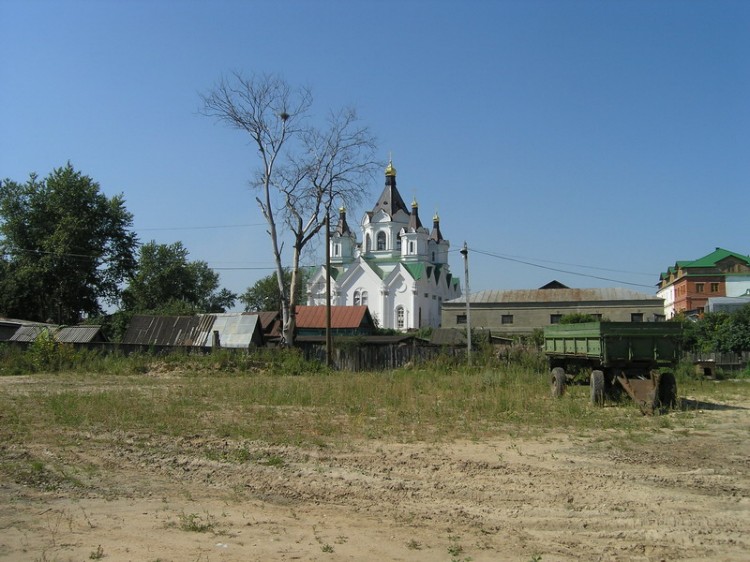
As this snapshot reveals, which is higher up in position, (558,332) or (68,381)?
(558,332)

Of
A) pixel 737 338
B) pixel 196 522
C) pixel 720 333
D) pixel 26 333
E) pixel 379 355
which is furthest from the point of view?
pixel 26 333

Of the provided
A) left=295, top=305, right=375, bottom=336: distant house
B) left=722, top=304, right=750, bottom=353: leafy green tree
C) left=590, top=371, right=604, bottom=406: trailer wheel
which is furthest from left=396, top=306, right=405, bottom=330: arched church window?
left=590, top=371, right=604, bottom=406: trailer wheel

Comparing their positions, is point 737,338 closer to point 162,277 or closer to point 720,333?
point 720,333

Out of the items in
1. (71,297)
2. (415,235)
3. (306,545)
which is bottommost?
(306,545)

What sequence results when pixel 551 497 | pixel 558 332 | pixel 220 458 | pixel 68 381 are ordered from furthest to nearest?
pixel 68 381, pixel 558 332, pixel 220 458, pixel 551 497

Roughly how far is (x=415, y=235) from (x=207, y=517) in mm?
77761

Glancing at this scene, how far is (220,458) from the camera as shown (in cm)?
892

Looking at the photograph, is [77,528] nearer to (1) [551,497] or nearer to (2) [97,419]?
(1) [551,497]

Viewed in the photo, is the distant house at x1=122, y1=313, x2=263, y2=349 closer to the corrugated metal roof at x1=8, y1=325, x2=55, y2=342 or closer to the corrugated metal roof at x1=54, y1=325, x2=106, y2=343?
the corrugated metal roof at x1=54, y1=325, x2=106, y2=343

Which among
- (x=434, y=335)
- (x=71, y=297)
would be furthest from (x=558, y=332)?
(x=71, y=297)

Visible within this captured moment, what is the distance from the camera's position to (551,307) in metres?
56.0

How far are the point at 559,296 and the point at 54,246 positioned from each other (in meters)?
41.1

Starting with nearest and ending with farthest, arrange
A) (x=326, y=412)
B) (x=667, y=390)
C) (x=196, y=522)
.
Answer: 1. (x=196, y=522)
2. (x=326, y=412)
3. (x=667, y=390)

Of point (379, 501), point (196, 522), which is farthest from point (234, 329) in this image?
point (196, 522)
